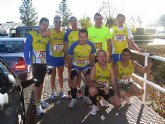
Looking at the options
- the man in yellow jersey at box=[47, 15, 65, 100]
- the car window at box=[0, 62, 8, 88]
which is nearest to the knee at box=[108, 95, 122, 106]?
the man in yellow jersey at box=[47, 15, 65, 100]

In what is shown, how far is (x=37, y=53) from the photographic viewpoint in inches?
272

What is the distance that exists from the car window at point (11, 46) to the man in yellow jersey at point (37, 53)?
2.84 meters

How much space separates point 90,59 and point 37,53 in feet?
3.74

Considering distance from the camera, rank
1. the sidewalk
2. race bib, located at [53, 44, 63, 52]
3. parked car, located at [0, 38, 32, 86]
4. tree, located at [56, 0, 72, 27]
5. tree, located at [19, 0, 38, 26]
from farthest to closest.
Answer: tree, located at [56, 0, 72, 27]
tree, located at [19, 0, 38, 26]
parked car, located at [0, 38, 32, 86]
race bib, located at [53, 44, 63, 52]
the sidewalk

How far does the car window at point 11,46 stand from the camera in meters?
9.63

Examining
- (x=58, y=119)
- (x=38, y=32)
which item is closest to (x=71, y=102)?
(x=58, y=119)

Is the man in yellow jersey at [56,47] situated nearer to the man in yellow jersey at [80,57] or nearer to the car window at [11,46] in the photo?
the man in yellow jersey at [80,57]

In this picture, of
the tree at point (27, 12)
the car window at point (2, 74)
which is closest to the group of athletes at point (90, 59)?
the car window at point (2, 74)

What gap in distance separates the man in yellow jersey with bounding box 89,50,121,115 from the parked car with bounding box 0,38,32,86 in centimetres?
200

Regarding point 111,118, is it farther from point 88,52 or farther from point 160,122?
point 88,52

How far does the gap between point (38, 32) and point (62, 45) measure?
1120 mm

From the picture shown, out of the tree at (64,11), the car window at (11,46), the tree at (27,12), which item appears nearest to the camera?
the car window at (11,46)

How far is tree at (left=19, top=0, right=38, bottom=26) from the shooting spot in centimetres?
9094

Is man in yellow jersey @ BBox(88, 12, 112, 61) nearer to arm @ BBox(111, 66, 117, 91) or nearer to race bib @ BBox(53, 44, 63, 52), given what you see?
race bib @ BBox(53, 44, 63, 52)
